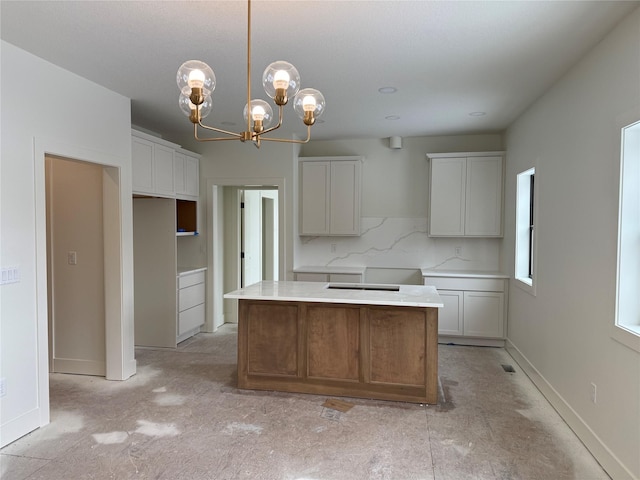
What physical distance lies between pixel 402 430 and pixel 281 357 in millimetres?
1163

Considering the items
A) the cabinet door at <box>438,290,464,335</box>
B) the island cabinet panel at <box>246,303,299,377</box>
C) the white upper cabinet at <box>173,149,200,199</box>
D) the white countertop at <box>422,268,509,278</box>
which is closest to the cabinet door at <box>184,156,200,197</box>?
the white upper cabinet at <box>173,149,200,199</box>

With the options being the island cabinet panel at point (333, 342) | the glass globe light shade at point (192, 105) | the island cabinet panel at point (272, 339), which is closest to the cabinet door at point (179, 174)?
the island cabinet panel at point (272, 339)

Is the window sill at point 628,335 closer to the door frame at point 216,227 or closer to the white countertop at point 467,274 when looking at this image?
the white countertop at point 467,274

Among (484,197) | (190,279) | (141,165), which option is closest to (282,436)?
(190,279)

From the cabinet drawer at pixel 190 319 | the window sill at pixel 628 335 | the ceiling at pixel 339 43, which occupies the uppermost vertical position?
the ceiling at pixel 339 43

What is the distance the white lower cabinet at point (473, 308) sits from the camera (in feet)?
15.6

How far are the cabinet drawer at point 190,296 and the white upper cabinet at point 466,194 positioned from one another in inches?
122

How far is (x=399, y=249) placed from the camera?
553 centimetres

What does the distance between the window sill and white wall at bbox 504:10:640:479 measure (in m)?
0.04

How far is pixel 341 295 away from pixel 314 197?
2.39m

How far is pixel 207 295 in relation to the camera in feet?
17.8

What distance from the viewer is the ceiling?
2.22m

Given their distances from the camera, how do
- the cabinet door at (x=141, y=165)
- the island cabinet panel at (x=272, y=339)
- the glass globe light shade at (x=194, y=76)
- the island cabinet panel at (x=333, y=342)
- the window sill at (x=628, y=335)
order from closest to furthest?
the glass globe light shade at (x=194, y=76) → the window sill at (x=628, y=335) → the island cabinet panel at (x=333, y=342) → the island cabinet panel at (x=272, y=339) → the cabinet door at (x=141, y=165)

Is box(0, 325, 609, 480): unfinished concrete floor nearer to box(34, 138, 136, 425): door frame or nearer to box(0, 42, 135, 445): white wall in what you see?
box(34, 138, 136, 425): door frame
